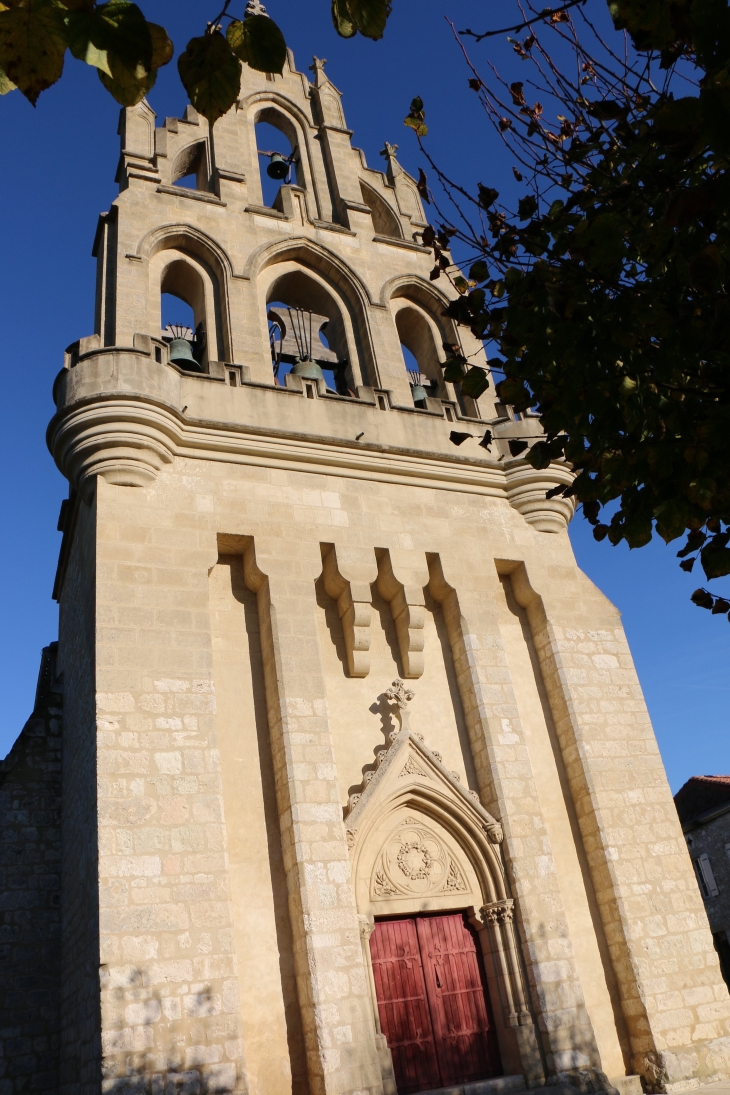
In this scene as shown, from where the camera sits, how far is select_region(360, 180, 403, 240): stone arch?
14.5 meters

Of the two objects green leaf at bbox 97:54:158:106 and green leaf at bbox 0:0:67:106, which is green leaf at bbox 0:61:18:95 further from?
green leaf at bbox 97:54:158:106

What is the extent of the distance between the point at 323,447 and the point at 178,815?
4.63 m

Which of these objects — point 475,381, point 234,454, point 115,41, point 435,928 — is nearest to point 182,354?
point 234,454

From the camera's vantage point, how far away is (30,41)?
91.4 inches

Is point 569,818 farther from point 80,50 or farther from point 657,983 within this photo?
point 80,50

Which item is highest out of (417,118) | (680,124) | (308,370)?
(308,370)

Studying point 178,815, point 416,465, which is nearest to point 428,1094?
point 178,815

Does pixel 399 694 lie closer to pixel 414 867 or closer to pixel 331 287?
Answer: pixel 414 867

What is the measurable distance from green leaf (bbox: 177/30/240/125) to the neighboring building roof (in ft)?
86.2

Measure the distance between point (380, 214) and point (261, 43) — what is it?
12.9 metres

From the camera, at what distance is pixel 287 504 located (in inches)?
403

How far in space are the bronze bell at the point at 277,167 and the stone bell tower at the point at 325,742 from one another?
228cm

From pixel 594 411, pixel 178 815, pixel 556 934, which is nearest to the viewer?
pixel 594 411

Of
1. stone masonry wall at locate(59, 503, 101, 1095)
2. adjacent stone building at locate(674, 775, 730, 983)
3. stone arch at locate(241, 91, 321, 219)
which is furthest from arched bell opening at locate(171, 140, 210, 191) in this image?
adjacent stone building at locate(674, 775, 730, 983)
